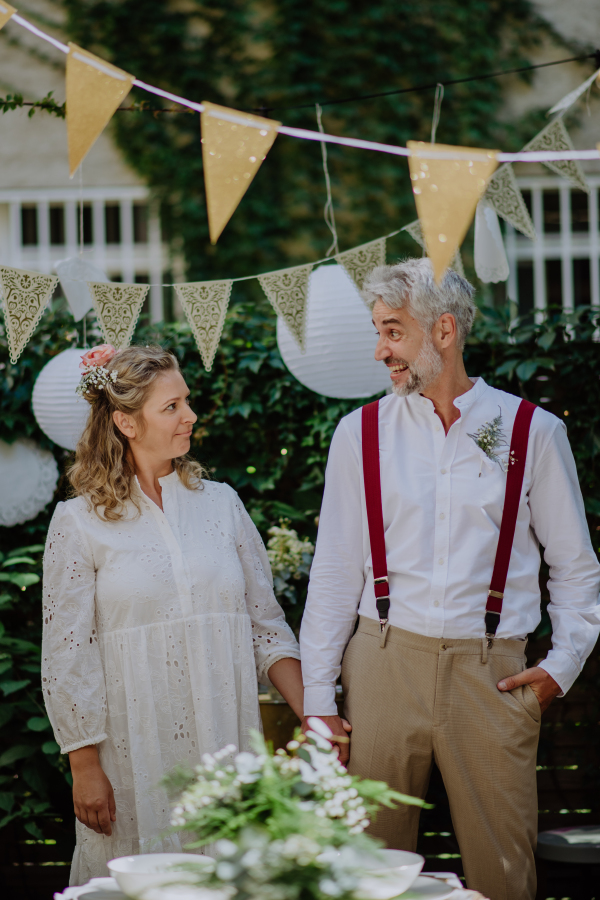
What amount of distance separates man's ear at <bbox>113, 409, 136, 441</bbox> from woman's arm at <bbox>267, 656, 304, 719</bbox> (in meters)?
0.67

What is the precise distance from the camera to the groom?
205cm

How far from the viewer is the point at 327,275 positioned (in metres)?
2.79

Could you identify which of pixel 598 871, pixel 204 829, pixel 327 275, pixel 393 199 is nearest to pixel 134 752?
pixel 204 829

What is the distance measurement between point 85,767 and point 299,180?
4.58m

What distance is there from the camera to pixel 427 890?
4.74 feet

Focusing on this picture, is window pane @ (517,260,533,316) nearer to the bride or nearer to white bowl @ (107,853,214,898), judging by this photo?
the bride

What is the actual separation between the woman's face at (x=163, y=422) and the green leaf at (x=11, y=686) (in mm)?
1078

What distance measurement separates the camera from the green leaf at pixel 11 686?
2.91 m

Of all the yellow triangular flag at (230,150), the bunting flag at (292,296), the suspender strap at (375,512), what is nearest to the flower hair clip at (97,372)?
the yellow triangular flag at (230,150)

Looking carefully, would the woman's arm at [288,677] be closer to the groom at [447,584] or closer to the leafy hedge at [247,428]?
the groom at [447,584]

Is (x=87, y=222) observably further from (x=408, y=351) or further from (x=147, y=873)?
(x=147, y=873)

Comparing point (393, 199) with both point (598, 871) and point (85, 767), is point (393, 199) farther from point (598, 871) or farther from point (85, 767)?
point (85, 767)

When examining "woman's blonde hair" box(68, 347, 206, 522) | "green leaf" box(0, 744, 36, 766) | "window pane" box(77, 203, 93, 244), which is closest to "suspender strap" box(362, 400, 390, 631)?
"woman's blonde hair" box(68, 347, 206, 522)

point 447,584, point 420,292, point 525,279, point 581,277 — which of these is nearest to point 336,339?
point 420,292
